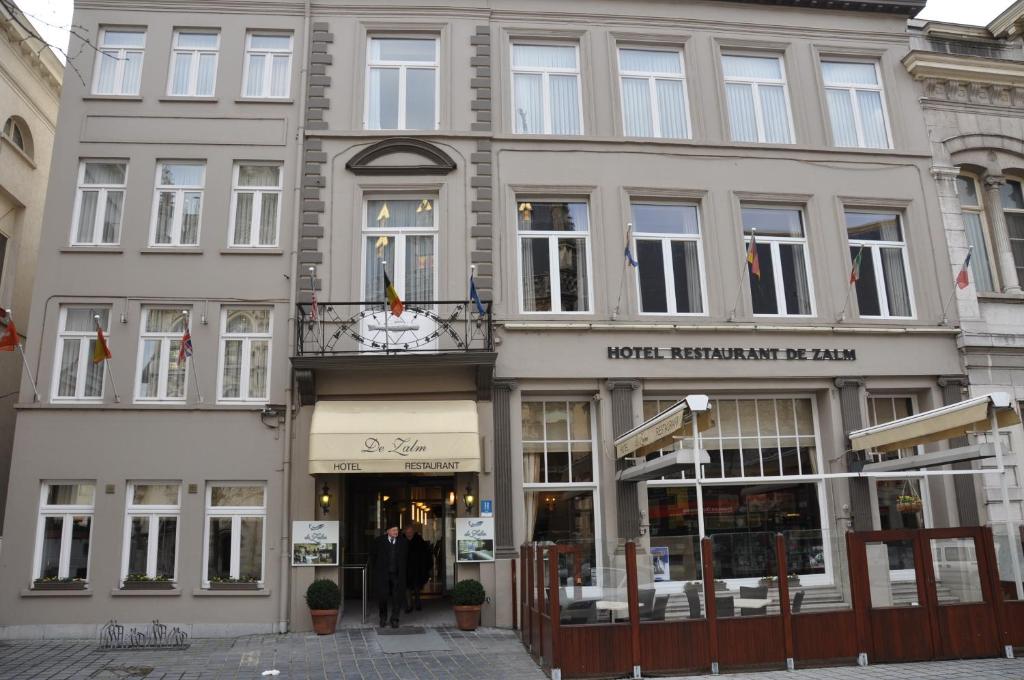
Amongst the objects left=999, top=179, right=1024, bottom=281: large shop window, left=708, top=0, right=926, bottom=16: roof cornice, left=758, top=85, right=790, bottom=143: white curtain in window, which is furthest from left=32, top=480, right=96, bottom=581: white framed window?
left=999, top=179, right=1024, bottom=281: large shop window

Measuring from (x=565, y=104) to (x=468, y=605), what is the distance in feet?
35.0

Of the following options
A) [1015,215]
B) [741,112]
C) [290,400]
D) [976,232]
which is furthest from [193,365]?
[1015,215]

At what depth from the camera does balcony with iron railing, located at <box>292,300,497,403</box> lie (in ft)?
50.6

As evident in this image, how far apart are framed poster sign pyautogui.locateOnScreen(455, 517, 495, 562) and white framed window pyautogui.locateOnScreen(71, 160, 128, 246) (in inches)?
354

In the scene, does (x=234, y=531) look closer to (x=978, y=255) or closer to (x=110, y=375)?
(x=110, y=375)

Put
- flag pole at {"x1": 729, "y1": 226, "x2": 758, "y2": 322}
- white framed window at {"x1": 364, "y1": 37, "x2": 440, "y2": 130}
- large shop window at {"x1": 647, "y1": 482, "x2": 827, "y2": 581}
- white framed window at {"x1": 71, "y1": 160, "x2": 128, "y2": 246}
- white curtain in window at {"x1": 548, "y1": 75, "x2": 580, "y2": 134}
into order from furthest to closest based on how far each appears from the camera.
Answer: white curtain in window at {"x1": 548, "y1": 75, "x2": 580, "y2": 134} < white framed window at {"x1": 364, "y1": 37, "x2": 440, "y2": 130} < flag pole at {"x1": 729, "y1": 226, "x2": 758, "y2": 322} < white framed window at {"x1": 71, "y1": 160, "x2": 128, "y2": 246} < large shop window at {"x1": 647, "y1": 482, "x2": 827, "y2": 581}

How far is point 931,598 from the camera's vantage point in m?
11.9

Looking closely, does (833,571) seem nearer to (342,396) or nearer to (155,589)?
(342,396)

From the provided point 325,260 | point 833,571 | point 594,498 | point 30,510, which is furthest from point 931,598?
point 30,510

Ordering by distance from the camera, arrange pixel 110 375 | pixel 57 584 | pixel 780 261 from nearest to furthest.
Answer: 1. pixel 57 584
2. pixel 110 375
3. pixel 780 261

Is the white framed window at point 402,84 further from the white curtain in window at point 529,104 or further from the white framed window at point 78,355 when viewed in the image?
the white framed window at point 78,355

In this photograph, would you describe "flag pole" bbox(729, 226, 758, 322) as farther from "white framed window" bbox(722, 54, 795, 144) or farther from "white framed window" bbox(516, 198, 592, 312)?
"white framed window" bbox(516, 198, 592, 312)

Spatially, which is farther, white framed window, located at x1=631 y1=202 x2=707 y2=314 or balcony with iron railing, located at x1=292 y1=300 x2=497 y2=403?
white framed window, located at x1=631 y1=202 x2=707 y2=314

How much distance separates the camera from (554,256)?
57.3 ft
